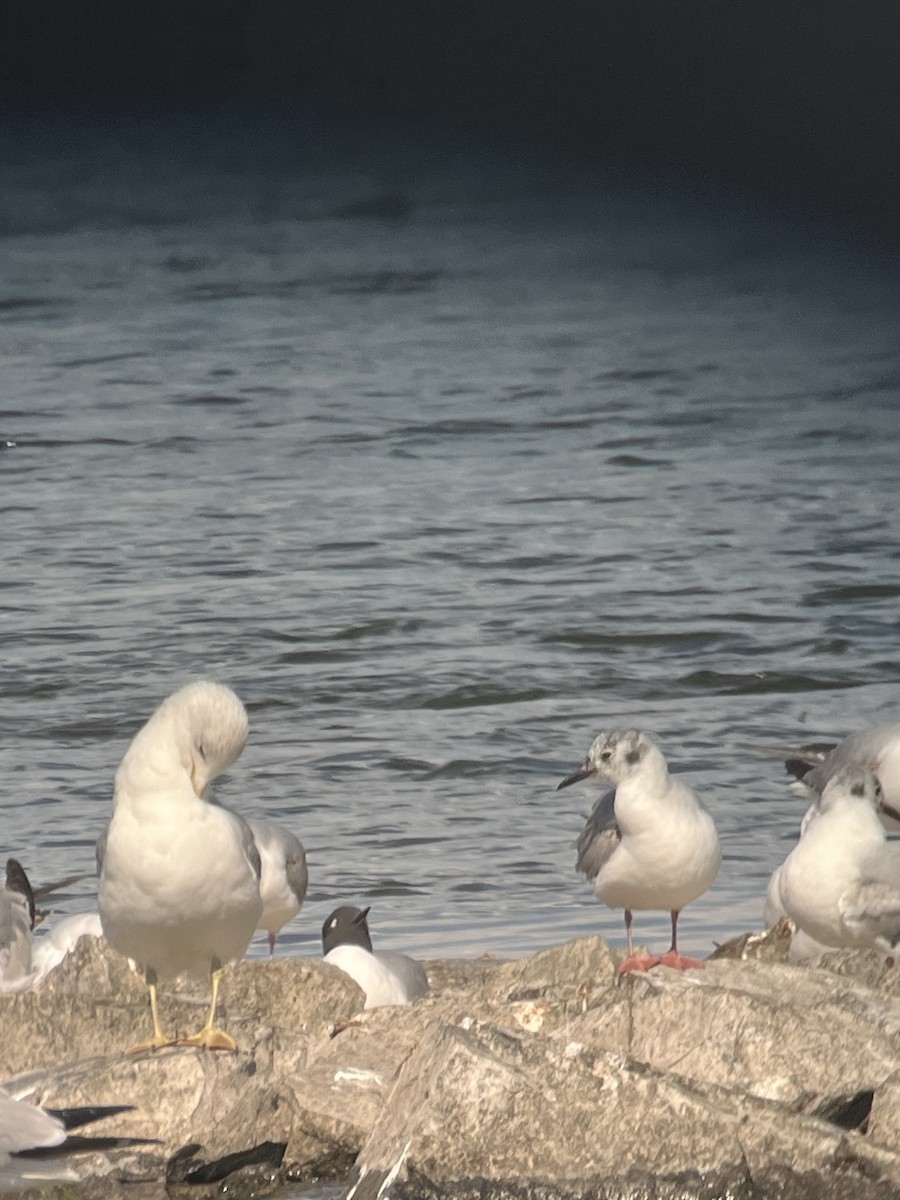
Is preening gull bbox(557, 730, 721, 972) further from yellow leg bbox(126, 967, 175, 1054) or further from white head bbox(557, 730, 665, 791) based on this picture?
yellow leg bbox(126, 967, 175, 1054)

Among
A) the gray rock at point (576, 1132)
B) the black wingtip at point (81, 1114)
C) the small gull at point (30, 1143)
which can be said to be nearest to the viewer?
the small gull at point (30, 1143)

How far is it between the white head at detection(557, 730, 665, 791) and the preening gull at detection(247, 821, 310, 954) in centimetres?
86

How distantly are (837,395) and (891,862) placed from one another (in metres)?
8.97

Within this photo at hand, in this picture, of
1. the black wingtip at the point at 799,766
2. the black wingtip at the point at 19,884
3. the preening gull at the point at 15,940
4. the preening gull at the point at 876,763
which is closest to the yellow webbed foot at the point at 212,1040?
the preening gull at the point at 15,940

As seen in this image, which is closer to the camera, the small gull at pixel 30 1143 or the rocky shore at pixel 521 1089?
the small gull at pixel 30 1143

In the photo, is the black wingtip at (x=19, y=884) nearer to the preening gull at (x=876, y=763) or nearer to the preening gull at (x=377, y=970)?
the preening gull at (x=377, y=970)

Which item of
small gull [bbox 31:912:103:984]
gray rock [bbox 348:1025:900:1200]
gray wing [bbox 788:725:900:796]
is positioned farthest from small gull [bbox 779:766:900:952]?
small gull [bbox 31:912:103:984]

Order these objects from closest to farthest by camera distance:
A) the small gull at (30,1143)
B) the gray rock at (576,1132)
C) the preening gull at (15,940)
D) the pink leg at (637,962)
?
1. the small gull at (30,1143)
2. the gray rock at (576,1132)
3. the pink leg at (637,962)
4. the preening gull at (15,940)

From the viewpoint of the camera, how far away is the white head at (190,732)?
12.7 ft

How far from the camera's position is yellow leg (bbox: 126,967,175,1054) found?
3.91 meters

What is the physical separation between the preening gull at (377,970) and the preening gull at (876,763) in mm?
1381

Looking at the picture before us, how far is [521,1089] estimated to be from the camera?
3332mm

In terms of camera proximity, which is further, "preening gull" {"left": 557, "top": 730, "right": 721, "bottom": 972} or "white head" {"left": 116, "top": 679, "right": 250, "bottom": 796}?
"preening gull" {"left": 557, "top": 730, "right": 721, "bottom": 972}

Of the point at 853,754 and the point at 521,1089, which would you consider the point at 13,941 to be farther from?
the point at 853,754
